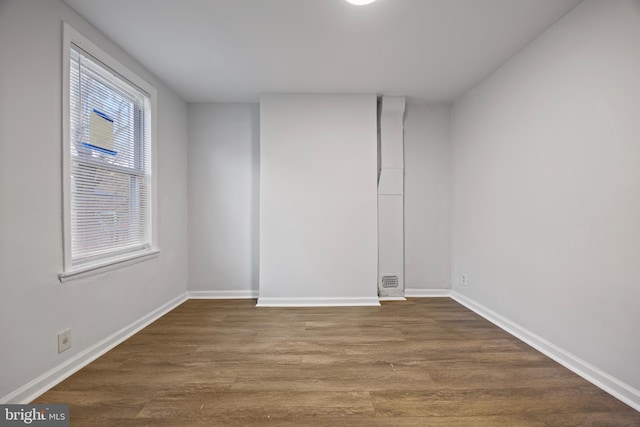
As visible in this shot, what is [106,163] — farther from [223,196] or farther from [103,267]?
[223,196]

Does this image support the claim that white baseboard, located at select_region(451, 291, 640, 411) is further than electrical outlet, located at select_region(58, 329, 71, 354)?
No

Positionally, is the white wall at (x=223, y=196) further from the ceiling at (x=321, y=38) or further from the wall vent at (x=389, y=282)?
the wall vent at (x=389, y=282)

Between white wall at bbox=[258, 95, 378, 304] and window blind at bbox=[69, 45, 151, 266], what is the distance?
4.26 ft

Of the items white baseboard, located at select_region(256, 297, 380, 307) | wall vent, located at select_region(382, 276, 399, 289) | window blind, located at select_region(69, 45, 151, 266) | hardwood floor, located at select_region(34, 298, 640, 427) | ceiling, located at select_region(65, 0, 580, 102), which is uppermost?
ceiling, located at select_region(65, 0, 580, 102)

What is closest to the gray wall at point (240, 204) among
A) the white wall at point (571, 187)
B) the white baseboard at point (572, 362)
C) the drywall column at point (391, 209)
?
the drywall column at point (391, 209)

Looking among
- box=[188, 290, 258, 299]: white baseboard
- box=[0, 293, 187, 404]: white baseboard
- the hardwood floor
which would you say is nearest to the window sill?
box=[0, 293, 187, 404]: white baseboard

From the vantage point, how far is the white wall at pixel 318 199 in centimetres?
350

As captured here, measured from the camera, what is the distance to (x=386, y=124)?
3.74m

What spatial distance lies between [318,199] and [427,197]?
1582mm

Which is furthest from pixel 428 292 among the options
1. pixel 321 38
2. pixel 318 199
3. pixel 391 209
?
pixel 321 38

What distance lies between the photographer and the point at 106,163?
240cm

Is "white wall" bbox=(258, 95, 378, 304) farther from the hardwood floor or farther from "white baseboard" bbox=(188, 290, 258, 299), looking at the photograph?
the hardwood floor

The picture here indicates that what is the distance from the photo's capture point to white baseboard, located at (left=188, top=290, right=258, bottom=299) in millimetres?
→ 3822

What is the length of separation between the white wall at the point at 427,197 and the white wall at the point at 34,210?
3.47 metres
